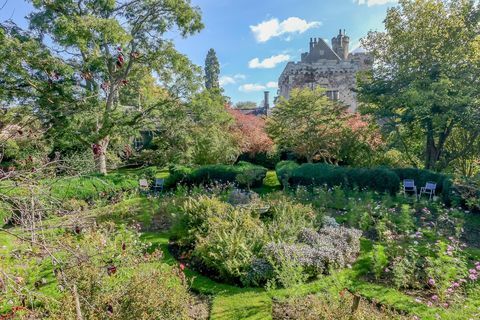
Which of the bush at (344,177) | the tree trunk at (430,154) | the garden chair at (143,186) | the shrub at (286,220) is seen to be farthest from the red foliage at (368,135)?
the garden chair at (143,186)

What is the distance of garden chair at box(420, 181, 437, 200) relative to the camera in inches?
420

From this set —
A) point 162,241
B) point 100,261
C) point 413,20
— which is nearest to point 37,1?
point 162,241

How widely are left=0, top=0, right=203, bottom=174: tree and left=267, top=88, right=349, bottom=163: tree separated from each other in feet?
18.9

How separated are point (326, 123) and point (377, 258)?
1175 cm

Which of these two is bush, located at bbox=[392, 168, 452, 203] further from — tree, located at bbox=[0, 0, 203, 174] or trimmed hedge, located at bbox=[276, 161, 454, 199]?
tree, located at bbox=[0, 0, 203, 174]

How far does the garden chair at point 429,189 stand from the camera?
1068cm

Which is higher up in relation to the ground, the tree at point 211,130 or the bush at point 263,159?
the tree at point 211,130

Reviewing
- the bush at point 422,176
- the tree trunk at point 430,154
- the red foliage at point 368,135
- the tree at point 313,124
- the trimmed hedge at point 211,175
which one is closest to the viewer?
the bush at point 422,176

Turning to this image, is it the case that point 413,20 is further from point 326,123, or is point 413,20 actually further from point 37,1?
point 37,1

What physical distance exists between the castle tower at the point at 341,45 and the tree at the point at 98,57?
2612 centimetres

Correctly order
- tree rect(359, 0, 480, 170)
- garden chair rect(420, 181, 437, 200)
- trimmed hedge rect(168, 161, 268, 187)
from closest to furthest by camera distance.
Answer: garden chair rect(420, 181, 437, 200), tree rect(359, 0, 480, 170), trimmed hedge rect(168, 161, 268, 187)

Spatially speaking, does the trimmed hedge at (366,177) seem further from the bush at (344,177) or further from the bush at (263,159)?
the bush at (263,159)

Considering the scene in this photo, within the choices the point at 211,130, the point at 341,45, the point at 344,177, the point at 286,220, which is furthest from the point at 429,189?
the point at 341,45

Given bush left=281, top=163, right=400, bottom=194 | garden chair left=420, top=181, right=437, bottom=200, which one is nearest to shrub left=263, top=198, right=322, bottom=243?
bush left=281, top=163, right=400, bottom=194
